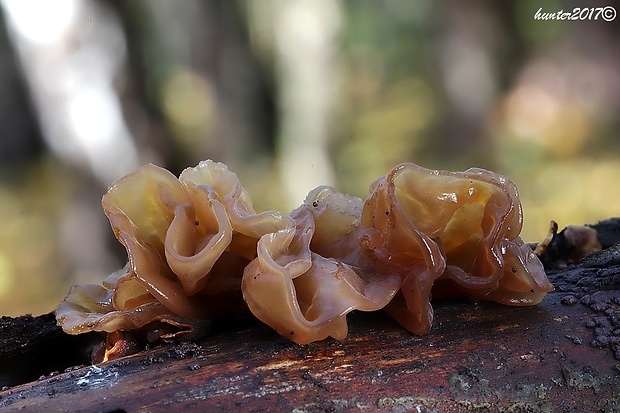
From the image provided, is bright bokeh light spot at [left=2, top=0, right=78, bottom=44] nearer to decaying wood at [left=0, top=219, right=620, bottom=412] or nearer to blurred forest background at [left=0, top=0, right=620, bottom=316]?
blurred forest background at [left=0, top=0, right=620, bottom=316]

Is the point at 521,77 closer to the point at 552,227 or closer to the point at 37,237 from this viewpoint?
the point at 552,227

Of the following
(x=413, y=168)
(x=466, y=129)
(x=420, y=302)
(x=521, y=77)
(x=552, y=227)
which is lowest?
(x=420, y=302)

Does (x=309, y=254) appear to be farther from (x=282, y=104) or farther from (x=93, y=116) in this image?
(x=282, y=104)

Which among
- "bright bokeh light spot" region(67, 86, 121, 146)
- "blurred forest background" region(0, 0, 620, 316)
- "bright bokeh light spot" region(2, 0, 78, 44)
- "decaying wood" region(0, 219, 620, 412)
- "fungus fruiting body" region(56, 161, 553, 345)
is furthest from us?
"blurred forest background" region(0, 0, 620, 316)

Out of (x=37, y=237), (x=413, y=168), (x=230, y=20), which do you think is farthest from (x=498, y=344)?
(x=230, y=20)

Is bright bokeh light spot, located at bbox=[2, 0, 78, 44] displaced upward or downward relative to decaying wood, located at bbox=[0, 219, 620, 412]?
upward

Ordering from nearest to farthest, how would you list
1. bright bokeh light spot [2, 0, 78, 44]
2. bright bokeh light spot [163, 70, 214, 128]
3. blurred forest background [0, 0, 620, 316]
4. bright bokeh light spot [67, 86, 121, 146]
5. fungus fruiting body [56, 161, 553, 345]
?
fungus fruiting body [56, 161, 553, 345], bright bokeh light spot [2, 0, 78, 44], bright bokeh light spot [67, 86, 121, 146], blurred forest background [0, 0, 620, 316], bright bokeh light spot [163, 70, 214, 128]

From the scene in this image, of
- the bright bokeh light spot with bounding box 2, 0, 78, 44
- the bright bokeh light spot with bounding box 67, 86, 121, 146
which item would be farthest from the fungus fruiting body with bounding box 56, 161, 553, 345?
the bright bokeh light spot with bounding box 2, 0, 78, 44
